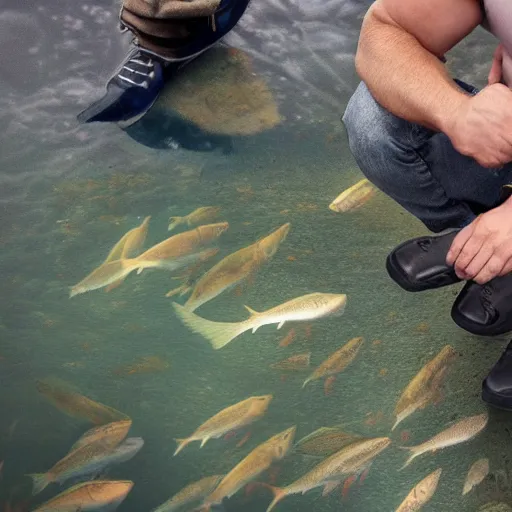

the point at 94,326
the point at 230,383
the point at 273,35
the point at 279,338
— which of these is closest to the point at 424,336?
the point at 279,338

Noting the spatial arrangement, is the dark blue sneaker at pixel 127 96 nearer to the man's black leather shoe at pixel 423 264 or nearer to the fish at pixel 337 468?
the man's black leather shoe at pixel 423 264

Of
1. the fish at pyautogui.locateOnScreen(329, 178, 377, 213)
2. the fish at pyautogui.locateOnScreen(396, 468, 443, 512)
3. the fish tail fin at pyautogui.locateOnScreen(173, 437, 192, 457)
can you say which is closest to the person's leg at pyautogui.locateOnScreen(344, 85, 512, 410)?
the fish at pyautogui.locateOnScreen(396, 468, 443, 512)

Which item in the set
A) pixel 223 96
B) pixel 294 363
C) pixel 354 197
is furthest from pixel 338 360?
pixel 223 96

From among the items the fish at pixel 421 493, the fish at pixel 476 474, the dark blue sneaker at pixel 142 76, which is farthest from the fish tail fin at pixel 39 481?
the dark blue sneaker at pixel 142 76

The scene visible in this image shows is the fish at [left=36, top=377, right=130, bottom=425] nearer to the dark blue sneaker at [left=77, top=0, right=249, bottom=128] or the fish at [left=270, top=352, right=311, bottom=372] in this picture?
the fish at [left=270, top=352, right=311, bottom=372]

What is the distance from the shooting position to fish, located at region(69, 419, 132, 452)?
5.64ft

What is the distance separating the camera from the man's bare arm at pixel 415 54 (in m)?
1.63

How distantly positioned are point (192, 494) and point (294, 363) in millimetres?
382

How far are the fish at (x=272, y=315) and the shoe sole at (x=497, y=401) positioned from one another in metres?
0.38

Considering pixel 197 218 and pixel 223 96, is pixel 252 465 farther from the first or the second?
pixel 223 96

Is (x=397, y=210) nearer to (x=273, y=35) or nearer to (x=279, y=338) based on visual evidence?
(x=279, y=338)

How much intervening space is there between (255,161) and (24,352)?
0.85 metres

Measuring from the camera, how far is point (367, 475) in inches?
65.6

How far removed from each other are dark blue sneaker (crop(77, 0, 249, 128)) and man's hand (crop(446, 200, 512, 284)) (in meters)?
1.25
